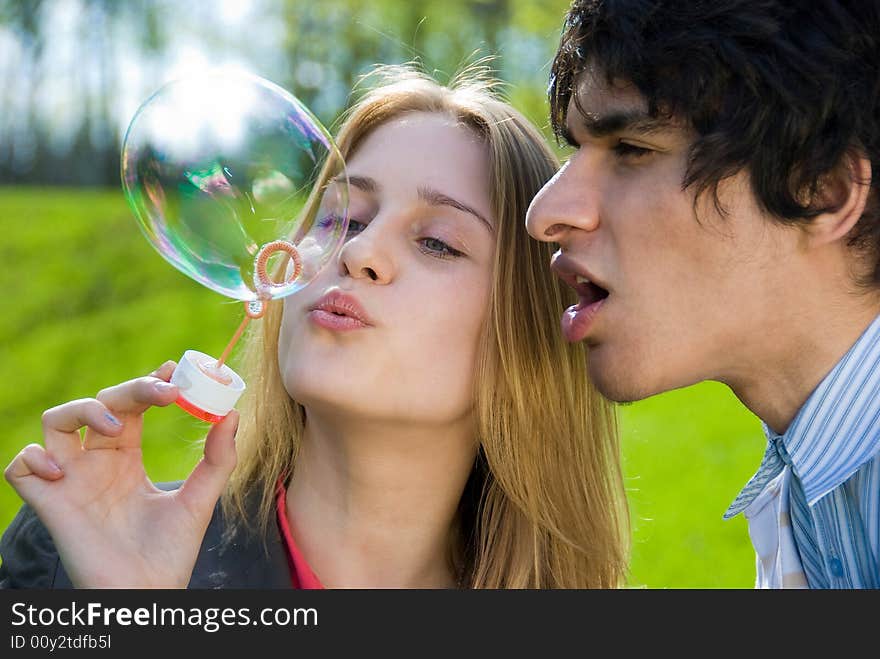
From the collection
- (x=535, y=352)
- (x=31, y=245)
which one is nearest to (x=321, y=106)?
(x=31, y=245)

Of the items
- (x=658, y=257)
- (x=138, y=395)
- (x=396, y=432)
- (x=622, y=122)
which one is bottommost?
(x=396, y=432)

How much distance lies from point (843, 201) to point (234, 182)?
4.39 feet

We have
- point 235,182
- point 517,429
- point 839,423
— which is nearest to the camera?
point 839,423

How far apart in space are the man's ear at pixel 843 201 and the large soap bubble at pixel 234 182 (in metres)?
1.04

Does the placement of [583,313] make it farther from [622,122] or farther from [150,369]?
[150,369]

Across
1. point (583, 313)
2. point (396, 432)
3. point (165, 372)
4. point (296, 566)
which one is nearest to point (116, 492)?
point (165, 372)

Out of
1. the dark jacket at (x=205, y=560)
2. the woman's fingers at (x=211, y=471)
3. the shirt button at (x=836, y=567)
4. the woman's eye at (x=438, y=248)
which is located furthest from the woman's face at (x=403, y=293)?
the shirt button at (x=836, y=567)

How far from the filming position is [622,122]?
7.71ft

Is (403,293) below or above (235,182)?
below

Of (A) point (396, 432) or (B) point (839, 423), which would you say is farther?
(A) point (396, 432)

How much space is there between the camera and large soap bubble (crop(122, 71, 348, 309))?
2438 millimetres

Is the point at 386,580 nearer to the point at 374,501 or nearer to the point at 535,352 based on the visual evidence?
the point at 374,501

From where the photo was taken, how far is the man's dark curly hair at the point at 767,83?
2.26 m

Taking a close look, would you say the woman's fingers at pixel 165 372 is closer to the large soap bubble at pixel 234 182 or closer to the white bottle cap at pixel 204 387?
the white bottle cap at pixel 204 387
